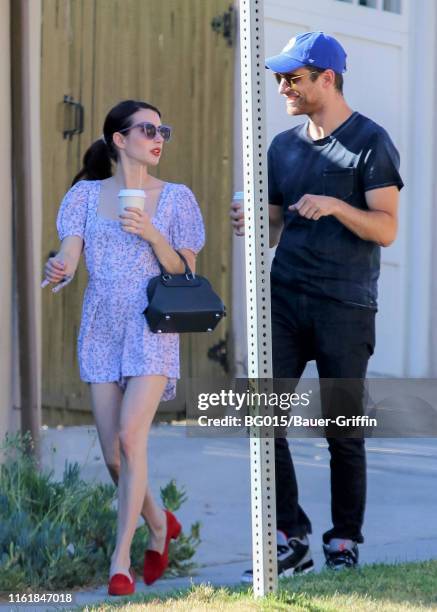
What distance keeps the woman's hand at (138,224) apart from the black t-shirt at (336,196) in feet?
1.90

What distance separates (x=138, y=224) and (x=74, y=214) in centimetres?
39

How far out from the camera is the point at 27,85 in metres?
6.95

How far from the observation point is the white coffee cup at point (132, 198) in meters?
4.89

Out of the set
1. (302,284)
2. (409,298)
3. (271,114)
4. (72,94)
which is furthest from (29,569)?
(409,298)

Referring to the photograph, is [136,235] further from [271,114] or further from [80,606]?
[271,114]

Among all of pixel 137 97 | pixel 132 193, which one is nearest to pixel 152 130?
pixel 132 193

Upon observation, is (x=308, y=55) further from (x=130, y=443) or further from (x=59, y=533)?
(x=59, y=533)

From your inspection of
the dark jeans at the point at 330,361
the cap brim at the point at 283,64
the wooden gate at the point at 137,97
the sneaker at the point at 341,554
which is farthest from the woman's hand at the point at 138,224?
the wooden gate at the point at 137,97

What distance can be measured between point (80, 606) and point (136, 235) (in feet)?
4.33

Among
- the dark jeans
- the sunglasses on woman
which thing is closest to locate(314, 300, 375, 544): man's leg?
the dark jeans

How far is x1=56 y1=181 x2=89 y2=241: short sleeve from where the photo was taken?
5336 mm

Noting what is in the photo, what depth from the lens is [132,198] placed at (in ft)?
16.1

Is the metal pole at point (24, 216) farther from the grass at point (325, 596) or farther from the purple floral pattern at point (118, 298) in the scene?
the grass at point (325, 596)

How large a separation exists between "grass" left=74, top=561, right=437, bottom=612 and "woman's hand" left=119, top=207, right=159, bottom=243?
4.02ft
